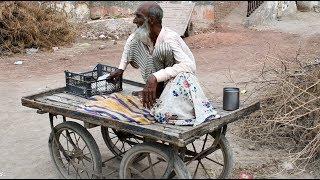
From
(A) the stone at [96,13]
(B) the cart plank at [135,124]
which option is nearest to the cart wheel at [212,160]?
(B) the cart plank at [135,124]

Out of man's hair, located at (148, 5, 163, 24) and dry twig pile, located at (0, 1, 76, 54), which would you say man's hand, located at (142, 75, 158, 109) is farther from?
dry twig pile, located at (0, 1, 76, 54)

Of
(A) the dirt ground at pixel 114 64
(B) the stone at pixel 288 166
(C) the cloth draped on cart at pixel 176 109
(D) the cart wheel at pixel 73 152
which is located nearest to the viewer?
(C) the cloth draped on cart at pixel 176 109

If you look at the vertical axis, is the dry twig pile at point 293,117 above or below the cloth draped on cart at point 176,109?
below

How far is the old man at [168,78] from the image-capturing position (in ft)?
11.4

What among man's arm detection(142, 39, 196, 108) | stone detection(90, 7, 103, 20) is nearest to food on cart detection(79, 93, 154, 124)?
man's arm detection(142, 39, 196, 108)

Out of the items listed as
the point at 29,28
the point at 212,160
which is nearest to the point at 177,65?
the point at 212,160

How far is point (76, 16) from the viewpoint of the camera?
1245cm

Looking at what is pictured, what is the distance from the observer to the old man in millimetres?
3475

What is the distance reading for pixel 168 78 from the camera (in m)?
3.53

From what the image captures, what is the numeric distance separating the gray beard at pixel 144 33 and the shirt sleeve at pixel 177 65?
21 cm

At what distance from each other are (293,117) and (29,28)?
6.87 metres

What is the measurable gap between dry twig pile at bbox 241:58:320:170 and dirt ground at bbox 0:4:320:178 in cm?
14

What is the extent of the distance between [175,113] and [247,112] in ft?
1.93

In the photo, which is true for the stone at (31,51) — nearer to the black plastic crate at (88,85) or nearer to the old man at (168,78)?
the black plastic crate at (88,85)
